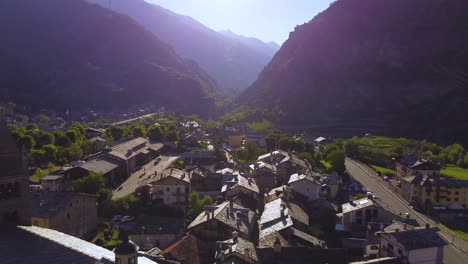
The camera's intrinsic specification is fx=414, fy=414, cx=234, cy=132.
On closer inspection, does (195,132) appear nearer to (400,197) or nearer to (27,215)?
(400,197)

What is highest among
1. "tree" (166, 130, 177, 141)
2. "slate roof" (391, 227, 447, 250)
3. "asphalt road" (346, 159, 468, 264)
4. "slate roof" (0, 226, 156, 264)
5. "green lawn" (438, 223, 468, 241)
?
"slate roof" (0, 226, 156, 264)

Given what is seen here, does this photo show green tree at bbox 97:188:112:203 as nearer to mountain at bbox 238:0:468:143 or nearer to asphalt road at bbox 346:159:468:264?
asphalt road at bbox 346:159:468:264

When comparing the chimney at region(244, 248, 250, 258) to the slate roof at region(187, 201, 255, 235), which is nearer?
the chimney at region(244, 248, 250, 258)

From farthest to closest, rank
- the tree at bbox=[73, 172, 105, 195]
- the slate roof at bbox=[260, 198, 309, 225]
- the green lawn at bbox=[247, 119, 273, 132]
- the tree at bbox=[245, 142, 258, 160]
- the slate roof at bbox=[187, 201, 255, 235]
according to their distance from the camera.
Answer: the green lawn at bbox=[247, 119, 273, 132] → the tree at bbox=[245, 142, 258, 160] → the tree at bbox=[73, 172, 105, 195] → the slate roof at bbox=[260, 198, 309, 225] → the slate roof at bbox=[187, 201, 255, 235]

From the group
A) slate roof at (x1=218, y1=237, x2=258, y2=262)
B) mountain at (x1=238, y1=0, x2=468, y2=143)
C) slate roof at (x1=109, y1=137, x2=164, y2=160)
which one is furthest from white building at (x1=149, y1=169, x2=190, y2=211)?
mountain at (x1=238, y1=0, x2=468, y2=143)

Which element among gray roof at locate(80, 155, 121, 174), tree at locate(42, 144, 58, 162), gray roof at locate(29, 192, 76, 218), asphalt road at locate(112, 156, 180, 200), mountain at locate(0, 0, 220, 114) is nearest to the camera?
gray roof at locate(29, 192, 76, 218)

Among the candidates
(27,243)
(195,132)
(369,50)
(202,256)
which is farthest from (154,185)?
(369,50)

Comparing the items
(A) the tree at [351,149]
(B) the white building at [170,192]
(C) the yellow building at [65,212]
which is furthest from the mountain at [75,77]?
(C) the yellow building at [65,212]
